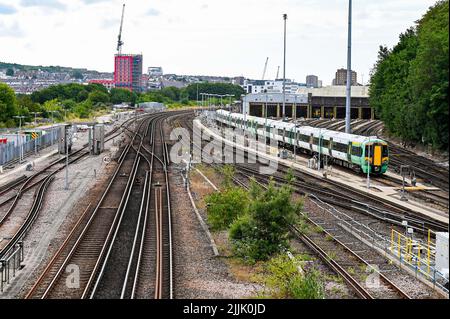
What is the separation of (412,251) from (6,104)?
78.0 metres

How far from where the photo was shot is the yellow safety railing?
1897 cm

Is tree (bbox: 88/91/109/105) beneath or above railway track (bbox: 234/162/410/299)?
above

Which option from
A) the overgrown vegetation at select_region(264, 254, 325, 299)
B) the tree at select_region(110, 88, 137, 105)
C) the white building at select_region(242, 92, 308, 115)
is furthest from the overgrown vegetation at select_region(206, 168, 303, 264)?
the tree at select_region(110, 88, 137, 105)

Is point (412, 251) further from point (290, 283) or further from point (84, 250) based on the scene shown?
point (84, 250)

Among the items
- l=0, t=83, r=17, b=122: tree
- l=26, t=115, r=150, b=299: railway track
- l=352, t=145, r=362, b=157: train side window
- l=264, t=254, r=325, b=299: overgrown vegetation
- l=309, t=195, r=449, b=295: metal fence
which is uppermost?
l=0, t=83, r=17, b=122: tree

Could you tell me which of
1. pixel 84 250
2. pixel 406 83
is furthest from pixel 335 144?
pixel 84 250

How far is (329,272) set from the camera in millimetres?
18953

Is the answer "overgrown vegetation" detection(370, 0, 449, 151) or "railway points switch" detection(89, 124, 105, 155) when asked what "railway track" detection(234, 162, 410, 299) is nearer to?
"overgrown vegetation" detection(370, 0, 449, 151)

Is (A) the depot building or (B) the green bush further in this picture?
(A) the depot building

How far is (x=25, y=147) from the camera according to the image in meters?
58.4

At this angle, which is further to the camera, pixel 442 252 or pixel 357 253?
pixel 357 253

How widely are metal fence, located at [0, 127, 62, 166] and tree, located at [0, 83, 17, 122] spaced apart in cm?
1911

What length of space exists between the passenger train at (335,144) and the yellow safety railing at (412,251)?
41.0ft
